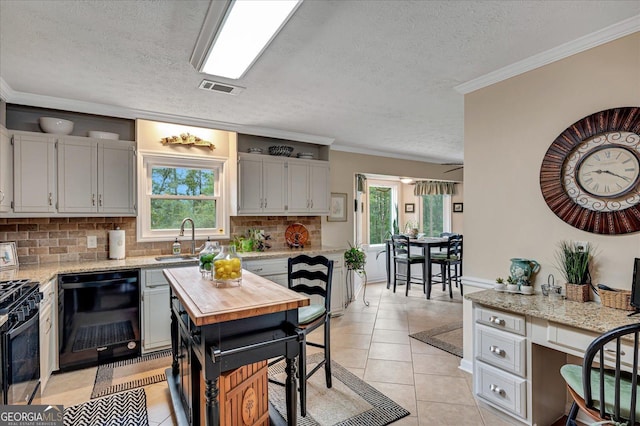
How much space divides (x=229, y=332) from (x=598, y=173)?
2.40 metres

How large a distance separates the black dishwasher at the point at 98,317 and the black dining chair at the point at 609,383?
345 cm

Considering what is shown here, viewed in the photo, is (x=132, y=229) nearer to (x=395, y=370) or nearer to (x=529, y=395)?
(x=395, y=370)

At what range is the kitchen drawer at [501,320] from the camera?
205 centimetres

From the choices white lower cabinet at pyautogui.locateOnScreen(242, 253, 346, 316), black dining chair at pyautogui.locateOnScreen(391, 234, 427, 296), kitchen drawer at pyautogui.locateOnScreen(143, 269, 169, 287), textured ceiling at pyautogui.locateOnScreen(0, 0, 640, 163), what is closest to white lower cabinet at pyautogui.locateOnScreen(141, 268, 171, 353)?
kitchen drawer at pyautogui.locateOnScreen(143, 269, 169, 287)

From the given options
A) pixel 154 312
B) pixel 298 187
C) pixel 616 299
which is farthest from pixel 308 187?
pixel 616 299

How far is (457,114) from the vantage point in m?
3.65

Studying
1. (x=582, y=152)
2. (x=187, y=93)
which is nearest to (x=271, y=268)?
(x=187, y=93)

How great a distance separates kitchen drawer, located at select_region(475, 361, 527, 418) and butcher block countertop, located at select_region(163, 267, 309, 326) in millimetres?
1412

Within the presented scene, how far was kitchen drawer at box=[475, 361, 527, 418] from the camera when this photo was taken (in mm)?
2047

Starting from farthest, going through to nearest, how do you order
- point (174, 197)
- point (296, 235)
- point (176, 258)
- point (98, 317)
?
point (296, 235)
point (174, 197)
point (176, 258)
point (98, 317)

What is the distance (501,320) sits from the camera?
2141mm

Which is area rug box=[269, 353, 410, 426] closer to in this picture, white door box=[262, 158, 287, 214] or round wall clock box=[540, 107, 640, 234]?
round wall clock box=[540, 107, 640, 234]

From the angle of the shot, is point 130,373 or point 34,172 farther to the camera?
point 34,172

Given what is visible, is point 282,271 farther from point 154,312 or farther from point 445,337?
point 445,337
